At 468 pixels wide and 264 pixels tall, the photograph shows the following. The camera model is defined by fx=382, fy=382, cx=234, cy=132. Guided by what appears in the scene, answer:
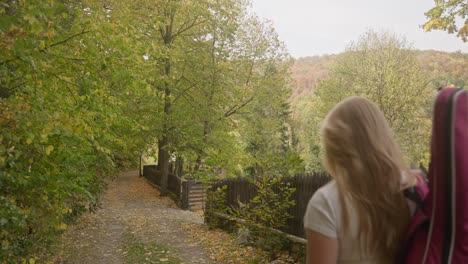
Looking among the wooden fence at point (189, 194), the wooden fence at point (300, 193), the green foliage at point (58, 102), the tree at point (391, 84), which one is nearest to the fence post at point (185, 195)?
the wooden fence at point (189, 194)

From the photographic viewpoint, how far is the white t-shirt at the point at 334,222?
1.52 metres

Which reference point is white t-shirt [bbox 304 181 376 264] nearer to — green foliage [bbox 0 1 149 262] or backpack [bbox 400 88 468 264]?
backpack [bbox 400 88 468 264]

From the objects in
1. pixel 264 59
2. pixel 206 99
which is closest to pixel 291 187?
pixel 206 99

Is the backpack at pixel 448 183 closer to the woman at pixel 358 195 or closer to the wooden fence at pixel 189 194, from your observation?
the woman at pixel 358 195

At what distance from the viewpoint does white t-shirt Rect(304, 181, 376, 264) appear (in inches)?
60.0

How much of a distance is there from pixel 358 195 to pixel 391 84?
29.5m

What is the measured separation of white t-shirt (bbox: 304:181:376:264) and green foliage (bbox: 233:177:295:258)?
238 inches

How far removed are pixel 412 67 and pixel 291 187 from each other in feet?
91.9

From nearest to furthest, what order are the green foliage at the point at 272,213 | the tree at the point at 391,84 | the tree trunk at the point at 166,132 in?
1. the green foliage at the point at 272,213
2. the tree trunk at the point at 166,132
3. the tree at the point at 391,84

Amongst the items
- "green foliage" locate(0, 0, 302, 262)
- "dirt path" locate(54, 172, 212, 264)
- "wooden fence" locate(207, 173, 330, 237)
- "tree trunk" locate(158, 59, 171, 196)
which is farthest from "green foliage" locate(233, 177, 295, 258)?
"tree trunk" locate(158, 59, 171, 196)

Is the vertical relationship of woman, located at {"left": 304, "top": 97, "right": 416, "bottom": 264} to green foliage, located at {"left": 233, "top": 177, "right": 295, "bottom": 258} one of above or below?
above

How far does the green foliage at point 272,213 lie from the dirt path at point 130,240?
1.36 meters

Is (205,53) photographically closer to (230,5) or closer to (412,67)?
(230,5)

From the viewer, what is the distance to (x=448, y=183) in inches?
53.4
